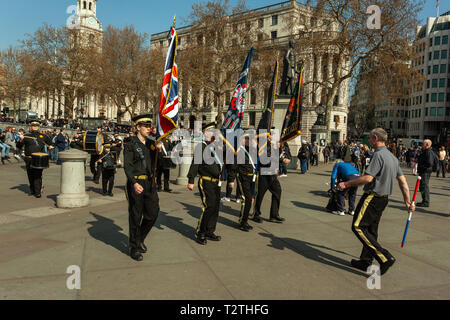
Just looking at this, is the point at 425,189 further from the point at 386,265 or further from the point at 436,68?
the point at 436,68

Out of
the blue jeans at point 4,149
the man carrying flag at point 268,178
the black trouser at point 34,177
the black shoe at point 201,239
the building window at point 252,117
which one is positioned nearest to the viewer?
the black shoe at point 201,239

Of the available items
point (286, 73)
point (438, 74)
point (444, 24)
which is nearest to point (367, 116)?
point (438, 74)

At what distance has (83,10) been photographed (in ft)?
317

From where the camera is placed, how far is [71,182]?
7.67 m

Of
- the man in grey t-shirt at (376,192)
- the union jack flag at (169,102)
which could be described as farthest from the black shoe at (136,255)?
the man in grey t-shirt at (376,192)

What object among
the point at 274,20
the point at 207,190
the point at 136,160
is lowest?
the point at 207,190

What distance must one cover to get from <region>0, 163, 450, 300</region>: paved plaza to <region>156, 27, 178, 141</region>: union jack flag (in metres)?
1.73

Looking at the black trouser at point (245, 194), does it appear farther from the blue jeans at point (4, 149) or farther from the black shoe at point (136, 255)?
the blue jeans at point (4, 149)

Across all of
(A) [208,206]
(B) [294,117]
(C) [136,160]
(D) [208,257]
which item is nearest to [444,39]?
(B) [294,117]

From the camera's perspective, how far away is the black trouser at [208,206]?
17.9 feet

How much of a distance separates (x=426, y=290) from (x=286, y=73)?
48.2 feet

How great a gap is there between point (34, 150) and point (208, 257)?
6233mm

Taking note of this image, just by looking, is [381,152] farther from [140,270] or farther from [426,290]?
[140,270]

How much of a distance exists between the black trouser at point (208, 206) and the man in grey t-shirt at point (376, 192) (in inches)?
80.5
